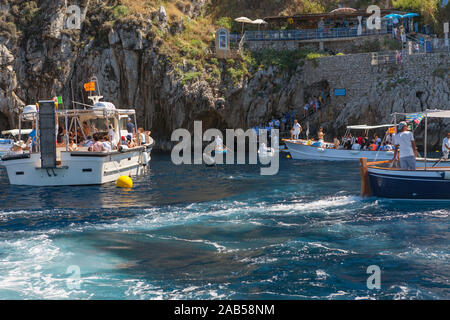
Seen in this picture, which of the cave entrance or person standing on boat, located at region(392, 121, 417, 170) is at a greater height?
the cave entrance

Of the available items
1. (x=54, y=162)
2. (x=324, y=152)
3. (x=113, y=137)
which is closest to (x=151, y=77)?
(x=324, y=152)

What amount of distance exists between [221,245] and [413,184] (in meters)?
7.33

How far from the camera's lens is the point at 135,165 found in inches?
928

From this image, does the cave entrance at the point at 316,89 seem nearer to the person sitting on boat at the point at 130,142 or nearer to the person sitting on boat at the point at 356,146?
the person sitting on boat at the point at 356,146

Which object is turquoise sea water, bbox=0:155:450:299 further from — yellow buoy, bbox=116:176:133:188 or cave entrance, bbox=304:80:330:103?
cave entrance, bbox=304:80:330:103

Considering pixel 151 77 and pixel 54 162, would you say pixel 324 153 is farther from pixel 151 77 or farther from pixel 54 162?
pixel 54 162

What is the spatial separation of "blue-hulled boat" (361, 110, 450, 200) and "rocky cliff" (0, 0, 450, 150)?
21.0 metres

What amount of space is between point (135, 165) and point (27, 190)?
525cm

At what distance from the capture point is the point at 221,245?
1131 cm

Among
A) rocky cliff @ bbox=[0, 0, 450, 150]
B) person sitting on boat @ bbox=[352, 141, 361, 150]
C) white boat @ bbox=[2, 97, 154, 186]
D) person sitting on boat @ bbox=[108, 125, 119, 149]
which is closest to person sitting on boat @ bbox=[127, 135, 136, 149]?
person sitting on boat @ bbox=[108, 125, 119, 149]

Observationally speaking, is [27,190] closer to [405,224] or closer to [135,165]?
[135,165]

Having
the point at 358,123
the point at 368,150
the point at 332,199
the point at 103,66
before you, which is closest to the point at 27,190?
the point at 332,199

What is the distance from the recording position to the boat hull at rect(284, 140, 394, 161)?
28766mm

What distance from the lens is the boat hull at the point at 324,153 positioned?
28766 millimetres
